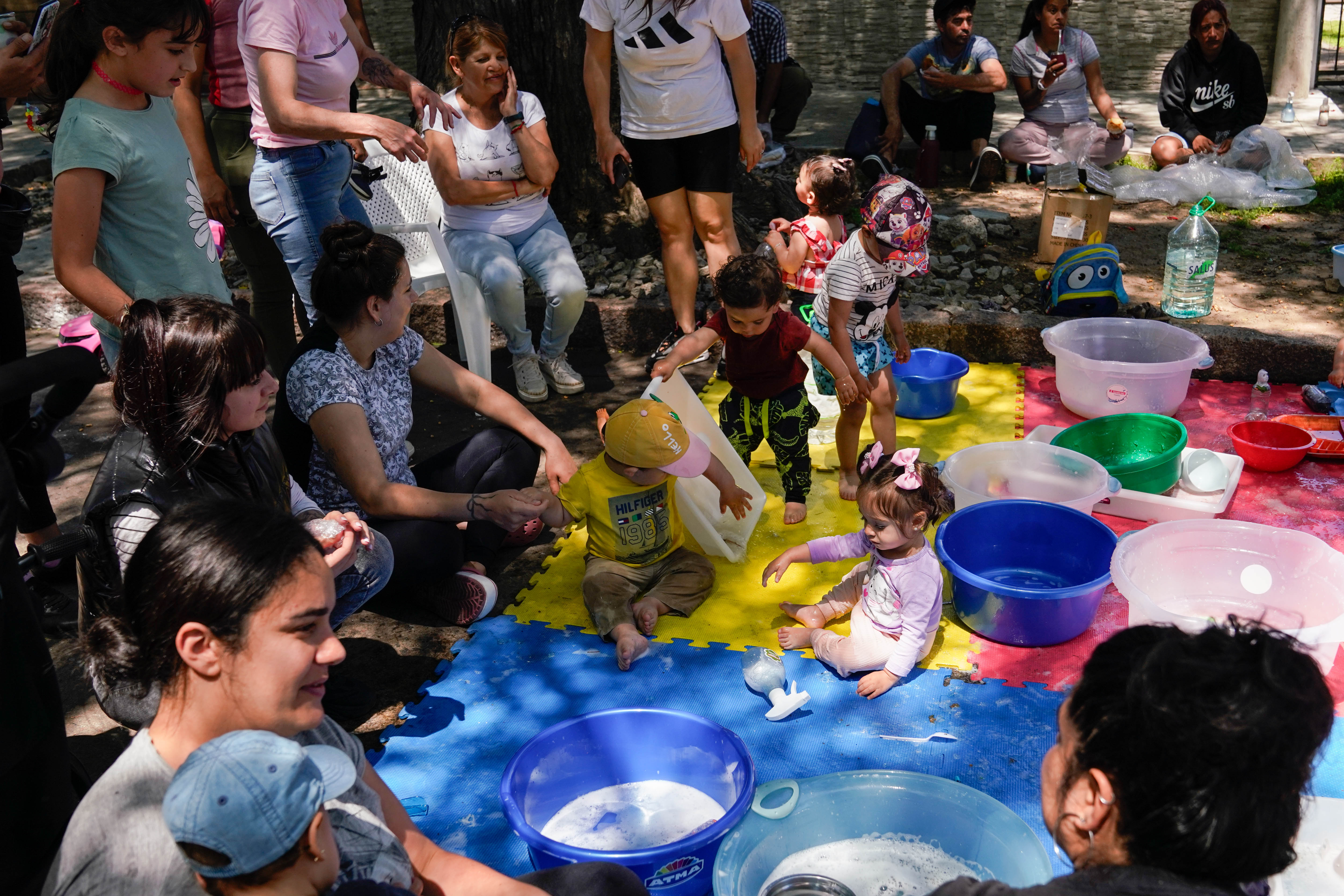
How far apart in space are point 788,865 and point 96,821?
140cm

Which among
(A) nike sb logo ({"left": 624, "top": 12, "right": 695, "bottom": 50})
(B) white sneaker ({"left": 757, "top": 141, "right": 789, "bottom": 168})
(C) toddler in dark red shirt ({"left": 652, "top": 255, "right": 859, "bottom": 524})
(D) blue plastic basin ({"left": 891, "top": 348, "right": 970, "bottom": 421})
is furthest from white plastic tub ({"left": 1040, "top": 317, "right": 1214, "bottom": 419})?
(B) white sneaker ({"left": 757, "top": 141, "right": 789, "bottom": 168})

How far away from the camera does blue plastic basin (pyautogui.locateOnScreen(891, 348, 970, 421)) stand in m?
4.42

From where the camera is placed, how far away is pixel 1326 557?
2.95 meters

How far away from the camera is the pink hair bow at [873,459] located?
3.06m

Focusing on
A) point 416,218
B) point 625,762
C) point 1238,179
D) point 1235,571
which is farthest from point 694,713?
point 1238,179

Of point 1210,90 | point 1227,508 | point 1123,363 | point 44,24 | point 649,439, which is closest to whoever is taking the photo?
point 44,24

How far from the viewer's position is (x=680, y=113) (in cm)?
445

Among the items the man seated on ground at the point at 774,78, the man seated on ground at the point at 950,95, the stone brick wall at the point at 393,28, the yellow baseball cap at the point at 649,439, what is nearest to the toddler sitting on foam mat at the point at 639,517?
the yellow baseball cap at the point at 649,439

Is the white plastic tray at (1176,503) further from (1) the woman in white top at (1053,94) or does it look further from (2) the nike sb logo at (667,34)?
(1) the woman in white top at (1053,94)

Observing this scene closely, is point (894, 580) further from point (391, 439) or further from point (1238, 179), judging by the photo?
point (1238, 179)

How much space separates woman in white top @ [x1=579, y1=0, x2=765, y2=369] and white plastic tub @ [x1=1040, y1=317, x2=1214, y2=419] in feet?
4.90

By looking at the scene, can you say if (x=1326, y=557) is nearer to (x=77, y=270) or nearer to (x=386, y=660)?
(x=386, y=660)

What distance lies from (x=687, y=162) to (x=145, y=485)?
285cm

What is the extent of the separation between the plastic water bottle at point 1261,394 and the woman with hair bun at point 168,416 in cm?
376
